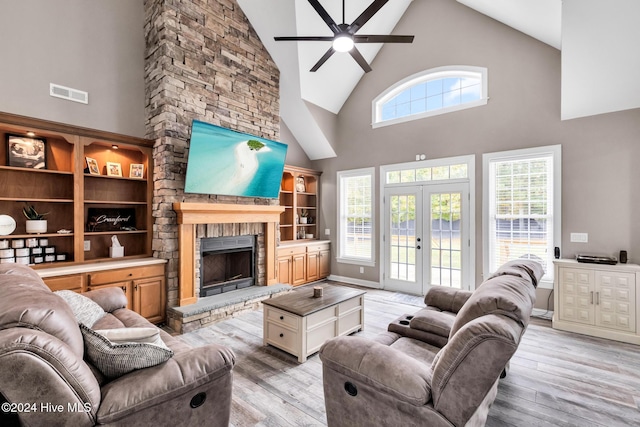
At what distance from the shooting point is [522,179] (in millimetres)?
4492

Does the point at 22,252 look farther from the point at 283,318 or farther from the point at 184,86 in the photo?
the point at 283,318

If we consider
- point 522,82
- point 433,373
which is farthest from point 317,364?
point 522,82

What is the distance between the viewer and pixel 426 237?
212 inches

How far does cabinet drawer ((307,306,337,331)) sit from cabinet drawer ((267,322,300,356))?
0.18 meters

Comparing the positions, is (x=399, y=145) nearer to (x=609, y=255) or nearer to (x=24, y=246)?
(x=609, y=255)

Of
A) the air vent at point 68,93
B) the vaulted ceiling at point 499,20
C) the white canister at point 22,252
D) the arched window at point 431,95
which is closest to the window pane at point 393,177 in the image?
the arched window at point 431,95

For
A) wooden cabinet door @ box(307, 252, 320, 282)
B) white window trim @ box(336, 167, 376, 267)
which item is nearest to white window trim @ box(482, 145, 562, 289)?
white window trim @ box(336, 167, 376, 267)

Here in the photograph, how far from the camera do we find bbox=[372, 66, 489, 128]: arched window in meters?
4.93

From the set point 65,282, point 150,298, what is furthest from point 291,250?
point 65,282

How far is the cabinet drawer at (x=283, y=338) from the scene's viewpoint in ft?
9.93

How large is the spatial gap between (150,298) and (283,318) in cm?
194

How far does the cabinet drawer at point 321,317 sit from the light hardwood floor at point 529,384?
1.18 ft

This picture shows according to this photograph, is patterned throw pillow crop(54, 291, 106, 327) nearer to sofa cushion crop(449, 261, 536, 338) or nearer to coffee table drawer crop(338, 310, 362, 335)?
coffee table drawer crop(338, 310, 362, 335)

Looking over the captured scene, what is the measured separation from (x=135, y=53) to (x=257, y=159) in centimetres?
221
